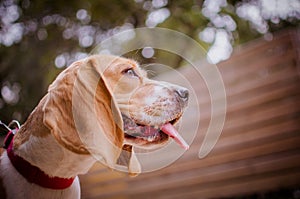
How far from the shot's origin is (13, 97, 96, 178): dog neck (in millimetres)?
1045

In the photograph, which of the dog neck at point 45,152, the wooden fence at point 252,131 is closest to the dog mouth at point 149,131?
the dog neck at point 45,152

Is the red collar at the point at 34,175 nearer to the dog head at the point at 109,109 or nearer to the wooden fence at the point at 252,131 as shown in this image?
the dog head at the point at 109,109

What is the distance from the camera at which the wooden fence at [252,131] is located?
2.45 m

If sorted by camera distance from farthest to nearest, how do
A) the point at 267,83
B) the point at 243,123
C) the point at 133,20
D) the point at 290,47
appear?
the point at 243,123 < the point at 267,83 < the point at 290,47 < the point at 133,20

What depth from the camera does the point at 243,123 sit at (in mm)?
2777

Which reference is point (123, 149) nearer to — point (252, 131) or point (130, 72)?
point (130, 72)

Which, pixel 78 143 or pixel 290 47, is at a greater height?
pixel 78 143

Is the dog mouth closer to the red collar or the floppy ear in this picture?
the floppy ear

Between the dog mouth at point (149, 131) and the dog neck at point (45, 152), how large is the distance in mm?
122

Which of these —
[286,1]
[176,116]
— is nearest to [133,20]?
[286,1]

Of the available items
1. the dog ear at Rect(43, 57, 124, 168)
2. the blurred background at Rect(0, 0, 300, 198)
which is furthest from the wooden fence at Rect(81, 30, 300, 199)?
the dog ear at Rect(43, 57, 124, 168)

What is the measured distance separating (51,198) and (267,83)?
1.85 meters

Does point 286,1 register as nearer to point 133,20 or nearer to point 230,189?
point 133,20

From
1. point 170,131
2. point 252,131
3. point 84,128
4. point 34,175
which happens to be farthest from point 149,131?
point 252,131
